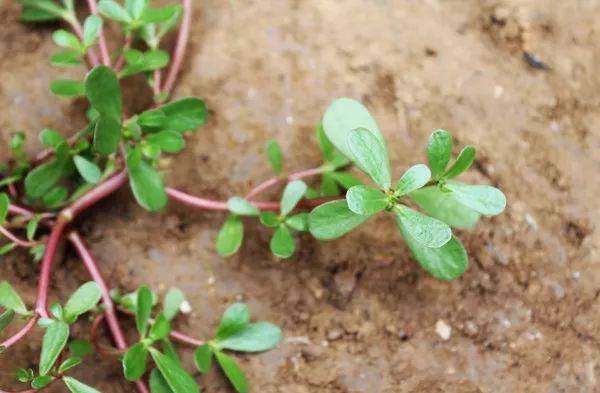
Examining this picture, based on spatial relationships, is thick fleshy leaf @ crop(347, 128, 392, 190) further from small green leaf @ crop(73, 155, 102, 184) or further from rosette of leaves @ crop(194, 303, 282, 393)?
small green leaf @ crop(73, 155, 102, 184)

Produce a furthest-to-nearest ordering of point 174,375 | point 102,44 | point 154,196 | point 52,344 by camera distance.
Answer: point 102,44 → point 154,196 → point 174,375 → point 52,344

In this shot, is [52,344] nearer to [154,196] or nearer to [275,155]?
[154,196]

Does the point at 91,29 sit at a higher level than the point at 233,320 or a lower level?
higher

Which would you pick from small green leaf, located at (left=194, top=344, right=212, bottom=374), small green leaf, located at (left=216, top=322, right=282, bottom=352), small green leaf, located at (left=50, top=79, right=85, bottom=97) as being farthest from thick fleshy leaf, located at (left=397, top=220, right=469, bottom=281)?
small green leaf, located at (left=50, top=79, right=85, bottom=97)

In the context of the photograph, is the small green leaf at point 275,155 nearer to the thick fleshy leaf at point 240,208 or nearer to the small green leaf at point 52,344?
the thick fleshy leaf at point 240,208

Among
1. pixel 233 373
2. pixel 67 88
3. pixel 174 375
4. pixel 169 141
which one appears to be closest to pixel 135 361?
pixel 174 375

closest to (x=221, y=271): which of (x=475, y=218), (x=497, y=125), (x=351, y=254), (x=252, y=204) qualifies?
(x=252, y=204)
